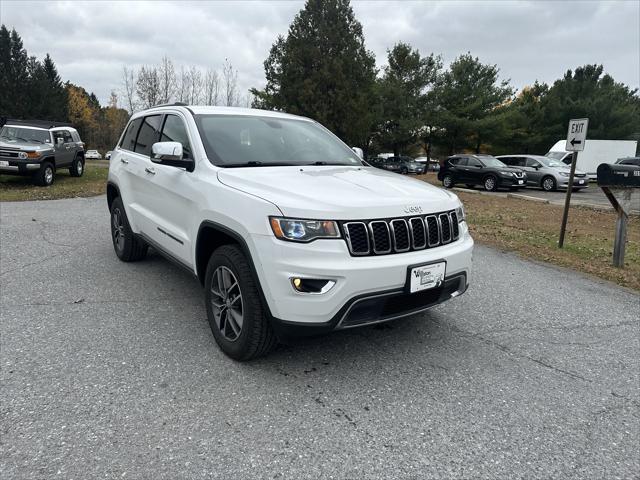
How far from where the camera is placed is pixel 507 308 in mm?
4465

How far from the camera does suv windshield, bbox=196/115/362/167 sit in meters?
3.57

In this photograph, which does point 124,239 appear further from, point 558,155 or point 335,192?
point 558,155

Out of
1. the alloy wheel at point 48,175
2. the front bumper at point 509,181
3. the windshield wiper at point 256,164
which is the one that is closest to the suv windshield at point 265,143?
the windshield wiper at point 256,164

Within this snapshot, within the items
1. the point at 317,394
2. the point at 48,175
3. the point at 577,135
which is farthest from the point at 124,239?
the point at 48,175

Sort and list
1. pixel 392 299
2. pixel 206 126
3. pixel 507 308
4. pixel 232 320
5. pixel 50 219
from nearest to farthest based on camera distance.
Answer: pixel 392 299
pixel 232 320
pixel 206 126
pixel 507 308
pixel 50 219

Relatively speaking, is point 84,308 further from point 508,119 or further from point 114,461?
point 508,119

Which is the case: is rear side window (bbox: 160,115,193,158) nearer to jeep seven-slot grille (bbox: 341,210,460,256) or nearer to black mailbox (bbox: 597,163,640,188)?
jeep seven-slot grille (bbox: 341,210,460,256)

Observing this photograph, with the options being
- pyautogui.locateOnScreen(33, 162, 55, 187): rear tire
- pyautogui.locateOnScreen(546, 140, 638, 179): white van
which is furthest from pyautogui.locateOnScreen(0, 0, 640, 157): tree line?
pyautogui.locateOnScreen(33, 162, 55, 187): rear tire

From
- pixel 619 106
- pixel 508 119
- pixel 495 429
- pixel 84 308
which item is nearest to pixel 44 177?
pixel 84 308

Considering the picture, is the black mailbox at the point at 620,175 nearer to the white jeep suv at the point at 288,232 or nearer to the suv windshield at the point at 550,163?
the white jeep suv at the point at 288,232

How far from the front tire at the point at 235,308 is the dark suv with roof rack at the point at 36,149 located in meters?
13.0

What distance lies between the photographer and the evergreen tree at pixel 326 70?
31.6 meters

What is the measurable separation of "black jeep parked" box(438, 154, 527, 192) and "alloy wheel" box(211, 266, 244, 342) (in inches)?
678

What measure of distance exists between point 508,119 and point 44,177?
115ft
